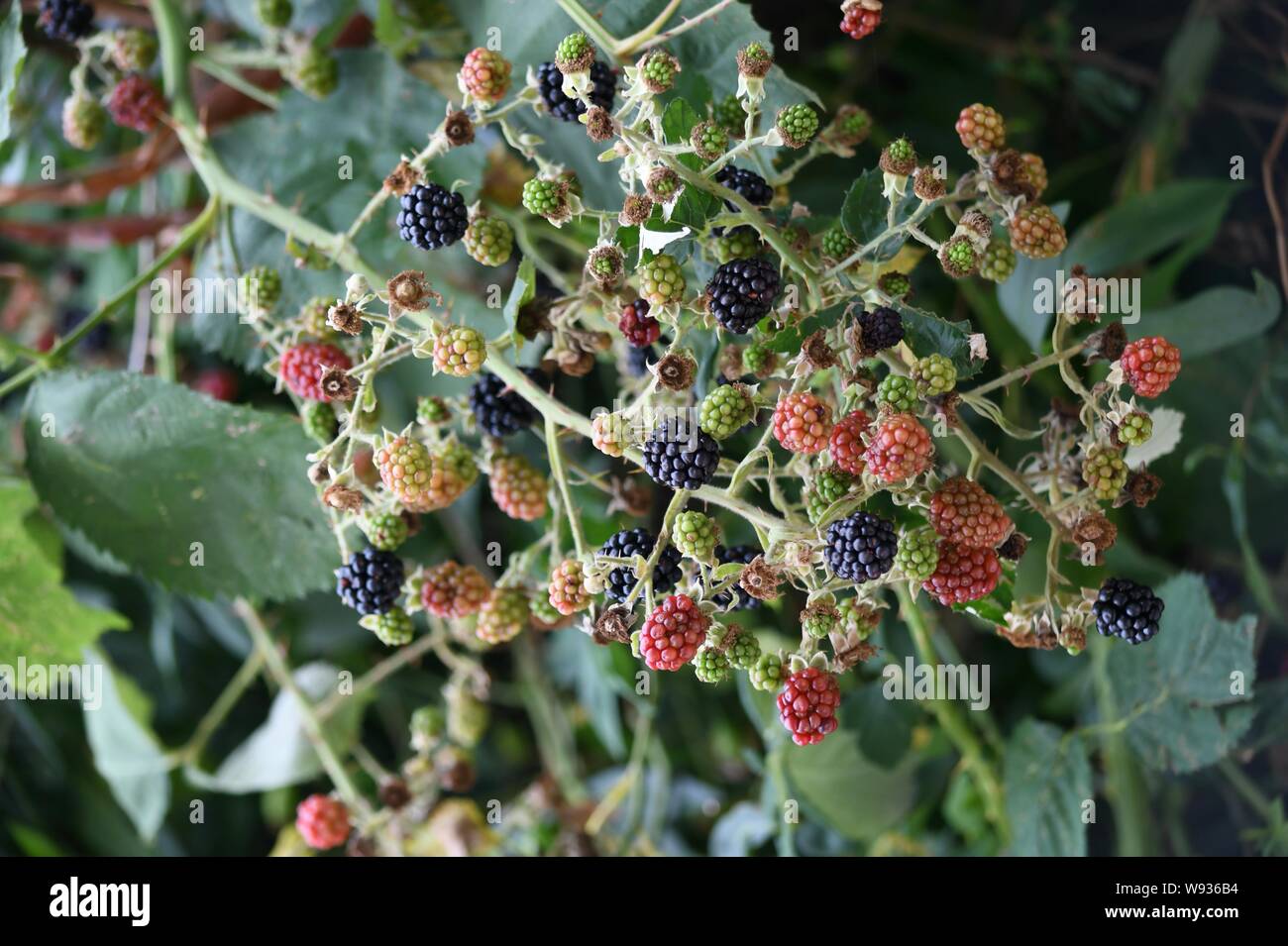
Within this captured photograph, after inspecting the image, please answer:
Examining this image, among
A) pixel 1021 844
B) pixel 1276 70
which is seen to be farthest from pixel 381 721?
pixel 1276 70

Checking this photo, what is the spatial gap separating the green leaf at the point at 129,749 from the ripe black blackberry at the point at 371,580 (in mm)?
597

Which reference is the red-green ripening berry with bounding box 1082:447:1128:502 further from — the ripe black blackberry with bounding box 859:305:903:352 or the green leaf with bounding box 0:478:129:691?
the green leaf with bounding box 0:478:129:691

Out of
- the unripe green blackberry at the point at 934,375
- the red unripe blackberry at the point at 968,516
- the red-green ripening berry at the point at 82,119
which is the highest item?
the red-green ripening berry at the point at 82,119

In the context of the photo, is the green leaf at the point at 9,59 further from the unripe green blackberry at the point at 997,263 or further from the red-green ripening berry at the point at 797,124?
the unripe green blackberry at the point at 997,263

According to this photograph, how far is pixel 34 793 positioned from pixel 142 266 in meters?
0.68

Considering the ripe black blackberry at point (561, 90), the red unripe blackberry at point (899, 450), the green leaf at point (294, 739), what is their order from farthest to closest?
the green leaf at point (294, 739) < the ripe black blackberry at point (561, 90) < the red unripe blackberry at point (899, 450)

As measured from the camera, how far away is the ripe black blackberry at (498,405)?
66cm

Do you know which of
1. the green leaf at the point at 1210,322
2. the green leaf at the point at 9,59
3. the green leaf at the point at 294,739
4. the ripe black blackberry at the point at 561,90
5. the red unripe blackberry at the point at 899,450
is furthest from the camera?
the green leaf at the point at 294,739

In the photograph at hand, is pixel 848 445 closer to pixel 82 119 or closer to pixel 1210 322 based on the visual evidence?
pixel 1210 322

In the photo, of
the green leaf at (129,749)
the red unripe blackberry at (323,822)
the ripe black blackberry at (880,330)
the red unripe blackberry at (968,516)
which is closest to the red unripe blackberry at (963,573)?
the red unripe blackberry at (968,516)

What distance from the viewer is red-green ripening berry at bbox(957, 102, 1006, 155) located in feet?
1.93

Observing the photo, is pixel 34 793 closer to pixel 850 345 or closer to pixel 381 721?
pixel 381 721

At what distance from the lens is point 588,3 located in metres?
0.69

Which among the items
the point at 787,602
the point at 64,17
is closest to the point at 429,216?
the point at 64,17
